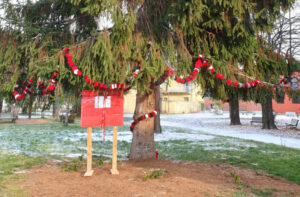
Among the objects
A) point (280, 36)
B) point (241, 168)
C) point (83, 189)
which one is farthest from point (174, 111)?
point (83, 189)

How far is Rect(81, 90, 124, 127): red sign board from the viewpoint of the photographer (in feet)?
15.7

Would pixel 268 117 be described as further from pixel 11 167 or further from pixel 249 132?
pixel 11 167

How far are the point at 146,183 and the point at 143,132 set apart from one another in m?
2.06

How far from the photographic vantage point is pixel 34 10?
201 inches

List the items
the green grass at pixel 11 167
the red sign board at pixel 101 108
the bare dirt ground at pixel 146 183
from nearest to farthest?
the bare dirt ground at pixel 146 183, the green grass at pixel 11 167, the red sign board at pixel 101 108

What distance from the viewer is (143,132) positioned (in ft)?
20.1

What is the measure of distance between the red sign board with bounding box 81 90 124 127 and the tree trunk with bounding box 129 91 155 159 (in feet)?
4.05

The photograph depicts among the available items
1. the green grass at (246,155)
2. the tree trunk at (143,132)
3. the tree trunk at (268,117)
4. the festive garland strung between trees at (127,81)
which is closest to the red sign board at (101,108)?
the festive garland strung between trees at (127,81)

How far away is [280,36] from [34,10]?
1423 cm

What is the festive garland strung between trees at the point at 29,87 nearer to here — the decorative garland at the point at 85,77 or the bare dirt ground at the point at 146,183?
the decorative garland at the point at 85,77

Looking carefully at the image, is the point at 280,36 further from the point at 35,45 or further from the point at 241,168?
the point at 35,45

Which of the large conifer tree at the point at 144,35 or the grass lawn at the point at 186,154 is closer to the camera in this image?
the large conifer tree at the point at 144,35

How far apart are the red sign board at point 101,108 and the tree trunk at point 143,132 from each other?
1236 millimetres

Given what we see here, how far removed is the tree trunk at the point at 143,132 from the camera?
6129 millimetres
